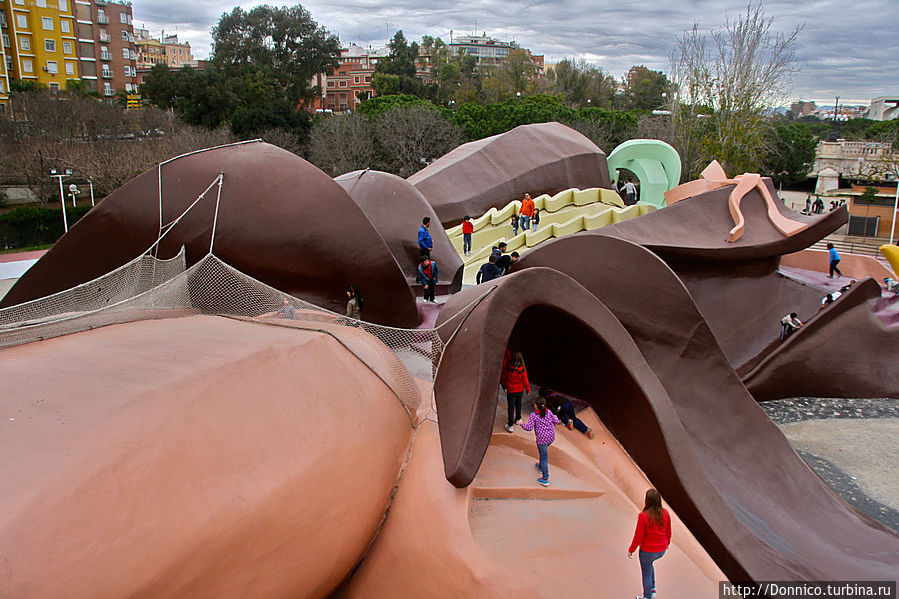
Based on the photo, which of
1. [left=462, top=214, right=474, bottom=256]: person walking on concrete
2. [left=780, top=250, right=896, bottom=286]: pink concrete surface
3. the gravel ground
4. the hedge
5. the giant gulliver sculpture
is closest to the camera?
the giant gulliver sculpture

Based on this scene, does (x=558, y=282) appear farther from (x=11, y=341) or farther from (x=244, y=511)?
(x=11, y=341)

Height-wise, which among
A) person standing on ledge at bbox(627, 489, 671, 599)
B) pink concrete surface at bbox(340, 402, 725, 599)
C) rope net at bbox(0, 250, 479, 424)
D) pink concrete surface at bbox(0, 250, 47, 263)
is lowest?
pink concrete surface at bbox(0, 250, 47, 263)

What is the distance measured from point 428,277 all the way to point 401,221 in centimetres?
192

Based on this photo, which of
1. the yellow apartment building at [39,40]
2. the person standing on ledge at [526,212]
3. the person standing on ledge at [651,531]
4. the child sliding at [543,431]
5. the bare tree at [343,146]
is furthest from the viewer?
the yellow apartment building at [39,40]

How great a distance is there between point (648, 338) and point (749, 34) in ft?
91.7

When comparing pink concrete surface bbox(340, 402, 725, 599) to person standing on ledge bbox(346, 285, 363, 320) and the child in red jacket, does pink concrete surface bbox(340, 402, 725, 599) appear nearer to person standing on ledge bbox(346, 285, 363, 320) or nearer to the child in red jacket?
the child in red jacket

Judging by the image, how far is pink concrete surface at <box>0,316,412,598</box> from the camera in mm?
3586

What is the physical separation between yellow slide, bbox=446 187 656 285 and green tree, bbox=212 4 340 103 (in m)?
31.2

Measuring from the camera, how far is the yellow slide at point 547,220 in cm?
1648

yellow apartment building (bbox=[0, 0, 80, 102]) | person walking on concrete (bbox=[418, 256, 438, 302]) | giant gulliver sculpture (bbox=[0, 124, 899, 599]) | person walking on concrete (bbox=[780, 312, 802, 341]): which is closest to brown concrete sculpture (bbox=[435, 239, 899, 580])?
giant gulliver sculpture (bbox=[0, 124, 899, 599])

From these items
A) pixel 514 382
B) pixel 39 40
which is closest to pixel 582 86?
pixel 39 40

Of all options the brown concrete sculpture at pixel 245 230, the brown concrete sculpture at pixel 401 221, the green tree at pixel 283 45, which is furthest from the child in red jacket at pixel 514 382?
the green tree at pixel 283 45

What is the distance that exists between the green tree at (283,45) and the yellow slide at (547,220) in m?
31.2

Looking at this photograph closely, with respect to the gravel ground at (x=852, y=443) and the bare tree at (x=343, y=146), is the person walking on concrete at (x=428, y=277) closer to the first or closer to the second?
the gravel ground at (x=852, y=443)
